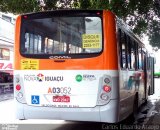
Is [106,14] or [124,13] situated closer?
[106,14]

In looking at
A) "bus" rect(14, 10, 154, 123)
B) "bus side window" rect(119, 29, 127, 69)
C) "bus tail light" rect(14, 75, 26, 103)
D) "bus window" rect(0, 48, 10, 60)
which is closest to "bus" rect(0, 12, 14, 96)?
"bus window" rect(0, 48, 10, 60)

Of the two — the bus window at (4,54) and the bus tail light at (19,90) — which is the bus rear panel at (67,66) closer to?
the bus tail light at (19,90)

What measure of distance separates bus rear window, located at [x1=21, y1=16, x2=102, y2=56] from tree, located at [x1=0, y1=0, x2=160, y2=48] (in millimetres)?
5302

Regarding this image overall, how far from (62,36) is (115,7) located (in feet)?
19.8

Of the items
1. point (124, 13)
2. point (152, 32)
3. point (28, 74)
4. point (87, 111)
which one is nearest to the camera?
point (87, 111)

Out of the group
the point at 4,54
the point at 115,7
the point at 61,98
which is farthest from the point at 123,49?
the point at 4,54

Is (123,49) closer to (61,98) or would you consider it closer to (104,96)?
(104,96)

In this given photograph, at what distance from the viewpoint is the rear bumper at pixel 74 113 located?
813 cm

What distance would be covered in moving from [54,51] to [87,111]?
5.03 ft

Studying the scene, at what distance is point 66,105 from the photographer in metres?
8.41

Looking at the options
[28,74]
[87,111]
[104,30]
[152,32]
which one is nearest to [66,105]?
[87,111]

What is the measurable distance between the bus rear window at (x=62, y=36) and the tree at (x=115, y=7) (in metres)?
5.30

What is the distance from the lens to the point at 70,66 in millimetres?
8445

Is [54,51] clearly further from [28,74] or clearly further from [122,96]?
[122,96]
